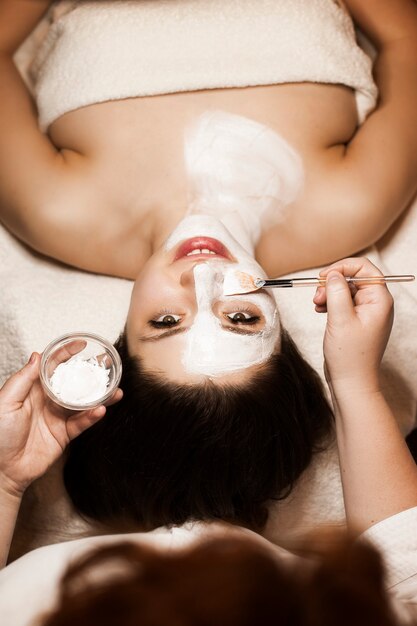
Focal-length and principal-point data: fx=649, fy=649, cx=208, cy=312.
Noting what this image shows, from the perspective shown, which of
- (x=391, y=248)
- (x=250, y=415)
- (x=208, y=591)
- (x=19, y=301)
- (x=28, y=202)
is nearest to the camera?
(x=208, y=591)

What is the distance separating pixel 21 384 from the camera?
1094 mm

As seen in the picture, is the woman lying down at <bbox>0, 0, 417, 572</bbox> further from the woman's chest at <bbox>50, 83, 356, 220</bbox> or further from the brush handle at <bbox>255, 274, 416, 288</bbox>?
the brush handle at <bbox>255, 274, 416, 288</bbox>

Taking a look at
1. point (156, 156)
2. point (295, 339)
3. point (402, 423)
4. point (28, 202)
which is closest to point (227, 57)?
point (156, 156)

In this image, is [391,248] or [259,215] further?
[391,248]

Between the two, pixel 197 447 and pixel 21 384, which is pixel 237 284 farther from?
pixel 21 384

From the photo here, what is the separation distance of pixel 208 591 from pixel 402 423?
3.17ft

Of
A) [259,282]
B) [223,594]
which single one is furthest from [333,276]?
[223,594]

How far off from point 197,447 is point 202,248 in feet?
1.21

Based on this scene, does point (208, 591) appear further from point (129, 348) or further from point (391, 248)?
point (391, 248)

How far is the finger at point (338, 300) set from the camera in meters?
1.07

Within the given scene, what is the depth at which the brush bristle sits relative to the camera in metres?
1.15

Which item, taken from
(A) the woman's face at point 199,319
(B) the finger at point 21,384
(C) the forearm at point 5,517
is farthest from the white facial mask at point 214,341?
(C) the forearm at point 5,517

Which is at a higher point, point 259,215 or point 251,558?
point 251,558

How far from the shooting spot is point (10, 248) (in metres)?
1.52
